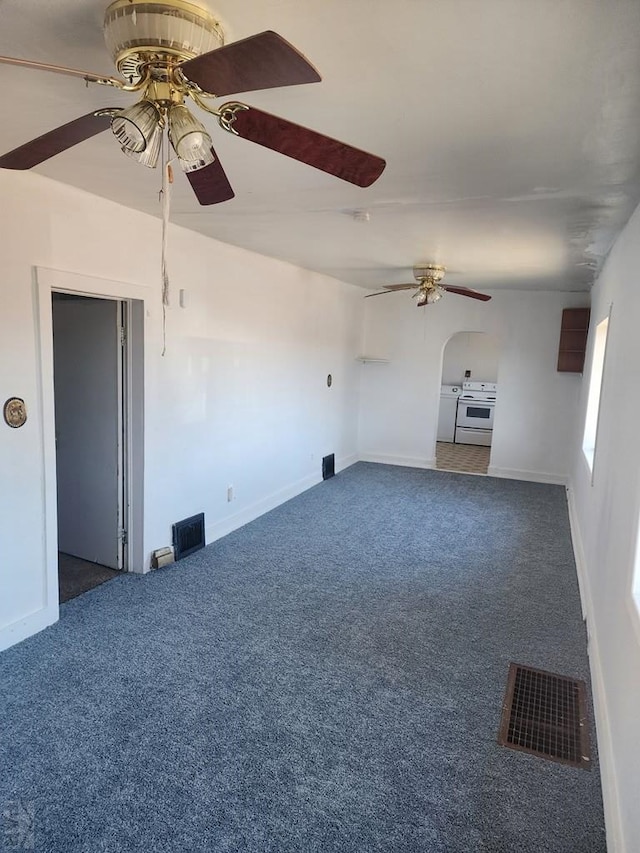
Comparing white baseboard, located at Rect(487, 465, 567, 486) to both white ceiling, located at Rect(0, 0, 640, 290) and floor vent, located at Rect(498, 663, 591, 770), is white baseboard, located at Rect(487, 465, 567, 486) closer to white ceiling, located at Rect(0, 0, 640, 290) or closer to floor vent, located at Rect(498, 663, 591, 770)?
white ceiling, located at Rect(0, 0, 640, 290)

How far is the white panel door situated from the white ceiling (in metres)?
0.97

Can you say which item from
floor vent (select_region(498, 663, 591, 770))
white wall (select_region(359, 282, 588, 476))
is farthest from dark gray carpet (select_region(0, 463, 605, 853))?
white wall (select_region(359, 282, 588, 476))

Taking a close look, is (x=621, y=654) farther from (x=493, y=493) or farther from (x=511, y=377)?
(x=511, y=377)

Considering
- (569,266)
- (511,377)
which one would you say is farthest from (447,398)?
(569,266)

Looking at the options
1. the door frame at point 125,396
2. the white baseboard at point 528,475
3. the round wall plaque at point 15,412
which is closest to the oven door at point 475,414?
the white baseboard at point 528,475

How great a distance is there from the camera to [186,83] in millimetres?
1330

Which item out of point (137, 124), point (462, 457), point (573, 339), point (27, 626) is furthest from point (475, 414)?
point (137, 124)

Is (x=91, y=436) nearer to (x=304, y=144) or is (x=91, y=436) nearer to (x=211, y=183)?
(x=211, y=183)

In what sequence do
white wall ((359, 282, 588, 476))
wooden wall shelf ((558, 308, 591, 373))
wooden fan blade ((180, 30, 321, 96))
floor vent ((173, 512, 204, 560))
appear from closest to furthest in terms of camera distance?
wooden fan blade ((180, 30, 321, 96)) < floor vent ((173, 512, 204, 560)) < wooden wall shelf ((558, 308, 591, 373)) < white wall ((359, 282, 588, 476))

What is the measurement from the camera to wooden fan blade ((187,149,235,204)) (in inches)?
70.8

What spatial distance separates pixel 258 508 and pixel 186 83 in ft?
13.9

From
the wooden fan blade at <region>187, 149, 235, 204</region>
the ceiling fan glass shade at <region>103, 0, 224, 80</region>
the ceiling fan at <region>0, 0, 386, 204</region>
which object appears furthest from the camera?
the wooden fan blade at <region>187, 149, 235, 204</region>

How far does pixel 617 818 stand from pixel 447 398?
8152mm

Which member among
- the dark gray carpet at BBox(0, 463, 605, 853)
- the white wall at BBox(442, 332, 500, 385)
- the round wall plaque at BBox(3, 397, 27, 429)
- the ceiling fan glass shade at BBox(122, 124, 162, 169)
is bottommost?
the dark gray carpet at BBox(0, 463, 605, 853)
